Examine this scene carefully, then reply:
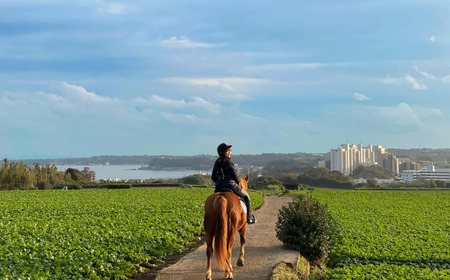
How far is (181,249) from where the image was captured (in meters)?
13.6

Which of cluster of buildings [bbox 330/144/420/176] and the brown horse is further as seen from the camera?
cluster of buildings [bbox 330/144/420/176]

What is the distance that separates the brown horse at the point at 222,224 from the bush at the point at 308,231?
3.70 meters

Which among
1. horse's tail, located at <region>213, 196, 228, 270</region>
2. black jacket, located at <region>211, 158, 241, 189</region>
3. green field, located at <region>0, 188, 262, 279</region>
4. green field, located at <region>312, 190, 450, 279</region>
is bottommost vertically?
green field, located at <region>312, 190, 450, 279</region>

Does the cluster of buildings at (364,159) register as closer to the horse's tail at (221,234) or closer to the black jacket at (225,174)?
the black jacket at (225,174)

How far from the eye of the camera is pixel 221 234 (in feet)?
28.4

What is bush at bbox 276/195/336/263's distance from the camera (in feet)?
40.4

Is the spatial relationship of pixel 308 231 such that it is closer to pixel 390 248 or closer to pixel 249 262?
pixel 249 262

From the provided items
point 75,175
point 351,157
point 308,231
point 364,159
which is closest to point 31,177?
point 75,175

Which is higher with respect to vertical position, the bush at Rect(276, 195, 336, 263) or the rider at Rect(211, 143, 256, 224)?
the rider at Rect(211, 143, 256, 224)

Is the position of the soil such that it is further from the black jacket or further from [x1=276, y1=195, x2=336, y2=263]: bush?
the black jacket

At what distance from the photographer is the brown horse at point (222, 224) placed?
8.65 metres

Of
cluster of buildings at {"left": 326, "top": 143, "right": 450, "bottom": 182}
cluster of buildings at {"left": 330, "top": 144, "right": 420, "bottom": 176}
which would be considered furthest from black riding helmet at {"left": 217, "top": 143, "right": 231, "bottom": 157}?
cluster of buildings at {"left": 330, "top": 144, "right": 420, "bottom": 176}

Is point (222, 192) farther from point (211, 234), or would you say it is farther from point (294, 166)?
point (294, 166)

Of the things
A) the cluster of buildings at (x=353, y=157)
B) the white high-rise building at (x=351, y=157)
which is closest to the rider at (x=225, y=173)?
the cluster of buildings at (x=353, y=157)
